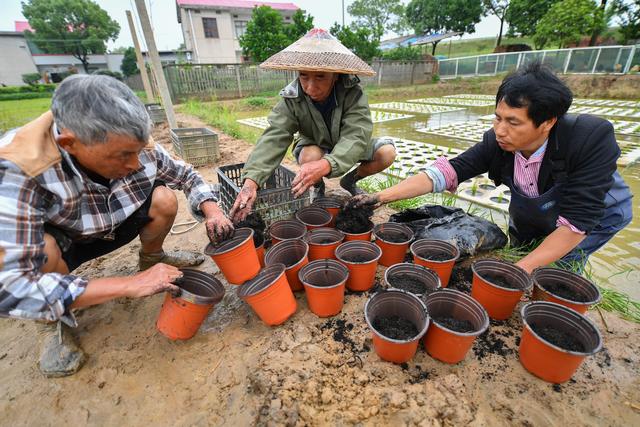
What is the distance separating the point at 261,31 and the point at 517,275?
43.0ft

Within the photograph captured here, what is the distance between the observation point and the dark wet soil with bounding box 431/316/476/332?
137 centimetres

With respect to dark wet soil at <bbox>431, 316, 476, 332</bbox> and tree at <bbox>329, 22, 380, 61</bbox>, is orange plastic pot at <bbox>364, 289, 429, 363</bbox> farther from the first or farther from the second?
tree at <bbox>329, 22, 380, 61</bbox>

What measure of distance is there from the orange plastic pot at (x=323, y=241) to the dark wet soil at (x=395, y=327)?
51 cm

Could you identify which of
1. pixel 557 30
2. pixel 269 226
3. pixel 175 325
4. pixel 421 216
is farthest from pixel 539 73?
pixel 557 30

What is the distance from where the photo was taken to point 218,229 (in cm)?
165

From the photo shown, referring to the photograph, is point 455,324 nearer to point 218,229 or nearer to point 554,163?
point 554,163

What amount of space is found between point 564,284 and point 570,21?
1774cm

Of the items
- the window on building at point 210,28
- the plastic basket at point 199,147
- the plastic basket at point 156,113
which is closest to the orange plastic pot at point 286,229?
the plastic basket at point 199,147

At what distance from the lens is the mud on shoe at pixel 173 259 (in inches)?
76.5

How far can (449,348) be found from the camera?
1261 mm

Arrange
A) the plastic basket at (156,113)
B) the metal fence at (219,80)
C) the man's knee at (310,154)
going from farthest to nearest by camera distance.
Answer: the metal fence at (219,80) → the plastic basket at (156,113) → the man's knee at (310,154)

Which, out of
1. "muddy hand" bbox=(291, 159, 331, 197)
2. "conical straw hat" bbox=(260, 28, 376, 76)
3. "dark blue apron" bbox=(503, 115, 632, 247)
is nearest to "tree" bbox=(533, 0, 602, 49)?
"dark blue apron" bbox=(503, 115, 632, 247)

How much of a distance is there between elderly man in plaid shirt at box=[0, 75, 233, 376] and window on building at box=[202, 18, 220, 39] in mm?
21388

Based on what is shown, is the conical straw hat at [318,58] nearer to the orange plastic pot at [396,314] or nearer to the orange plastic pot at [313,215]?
the orange plastic pot at [313,215]
